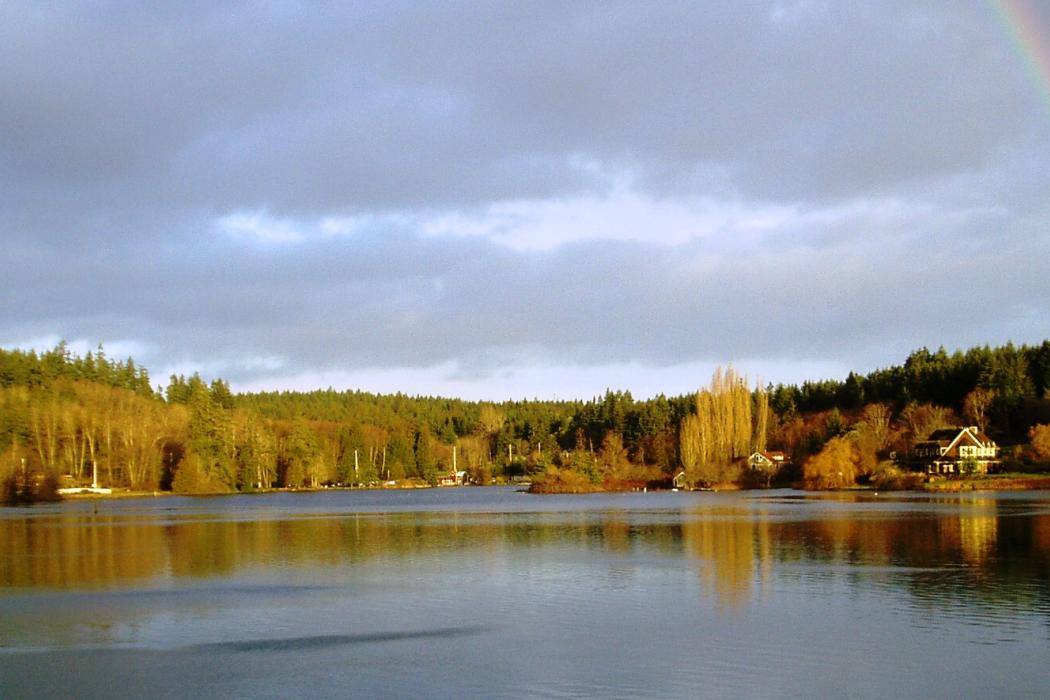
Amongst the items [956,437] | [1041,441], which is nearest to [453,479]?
[956,437]

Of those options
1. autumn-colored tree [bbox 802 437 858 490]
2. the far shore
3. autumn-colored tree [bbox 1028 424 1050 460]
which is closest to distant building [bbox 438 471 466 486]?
the far shore

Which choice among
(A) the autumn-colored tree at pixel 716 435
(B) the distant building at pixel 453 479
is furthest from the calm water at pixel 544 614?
(B) the distant building at pixel 453 479

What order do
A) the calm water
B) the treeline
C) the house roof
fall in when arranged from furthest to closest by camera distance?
the treeline → the house roof → the calm water

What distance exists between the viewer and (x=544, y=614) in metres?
24.4

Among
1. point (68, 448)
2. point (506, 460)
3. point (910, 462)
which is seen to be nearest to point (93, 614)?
point (910, 462)

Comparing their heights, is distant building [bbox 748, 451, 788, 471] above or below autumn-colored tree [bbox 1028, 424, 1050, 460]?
below

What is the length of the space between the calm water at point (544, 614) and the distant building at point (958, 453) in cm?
5367

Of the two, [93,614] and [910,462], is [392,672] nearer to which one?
[93,614]

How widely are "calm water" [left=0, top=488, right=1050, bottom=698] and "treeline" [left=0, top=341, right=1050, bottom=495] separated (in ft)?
213

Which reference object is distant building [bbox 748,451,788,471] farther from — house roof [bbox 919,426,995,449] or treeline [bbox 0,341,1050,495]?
house roof [bbox 919,426,995,449]

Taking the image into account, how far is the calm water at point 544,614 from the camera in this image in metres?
17.7

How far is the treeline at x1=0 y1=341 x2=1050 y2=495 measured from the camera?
11069 cm

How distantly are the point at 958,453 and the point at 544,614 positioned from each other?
8563cm

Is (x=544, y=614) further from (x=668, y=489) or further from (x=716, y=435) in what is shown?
(x=668, y=489)
